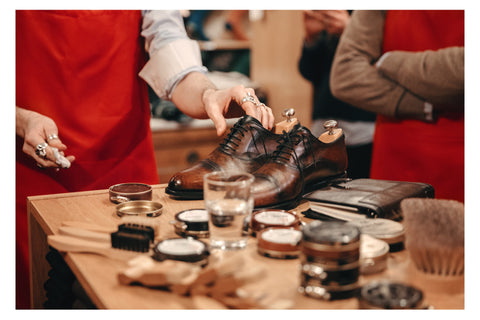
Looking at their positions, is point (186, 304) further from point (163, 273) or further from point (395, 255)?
point (395, 255)

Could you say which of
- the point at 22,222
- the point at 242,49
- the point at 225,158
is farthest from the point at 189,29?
the point at 225,158

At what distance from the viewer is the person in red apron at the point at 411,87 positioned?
71.0 inches

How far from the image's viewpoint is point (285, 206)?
118 centimetres

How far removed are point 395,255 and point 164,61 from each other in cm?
110

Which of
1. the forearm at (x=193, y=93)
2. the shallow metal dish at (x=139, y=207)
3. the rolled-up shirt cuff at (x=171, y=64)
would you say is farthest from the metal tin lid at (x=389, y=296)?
the rolled-up shirt cuff at (x=171, y=64)

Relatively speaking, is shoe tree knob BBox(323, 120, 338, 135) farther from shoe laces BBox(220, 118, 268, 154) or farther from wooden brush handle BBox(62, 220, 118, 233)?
wooden brush handle BBox(62, 220, 118, 233)

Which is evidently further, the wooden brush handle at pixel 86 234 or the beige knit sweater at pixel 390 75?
the beige knit sweater at pixel 390 75

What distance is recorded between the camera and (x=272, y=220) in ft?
3.43

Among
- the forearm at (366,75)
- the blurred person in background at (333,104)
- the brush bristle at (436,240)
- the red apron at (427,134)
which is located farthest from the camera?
the blurred person in background at (333,104)

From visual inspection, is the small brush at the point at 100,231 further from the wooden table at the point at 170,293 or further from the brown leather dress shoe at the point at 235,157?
the brown leather dress shoe at the point at 235,157

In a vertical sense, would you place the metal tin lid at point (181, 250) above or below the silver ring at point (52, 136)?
below

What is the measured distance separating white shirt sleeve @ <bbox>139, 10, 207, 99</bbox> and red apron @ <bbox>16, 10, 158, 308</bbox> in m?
0.06

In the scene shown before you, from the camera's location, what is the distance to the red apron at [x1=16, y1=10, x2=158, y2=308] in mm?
1652

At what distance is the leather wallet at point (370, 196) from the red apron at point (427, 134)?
29.1 inches
